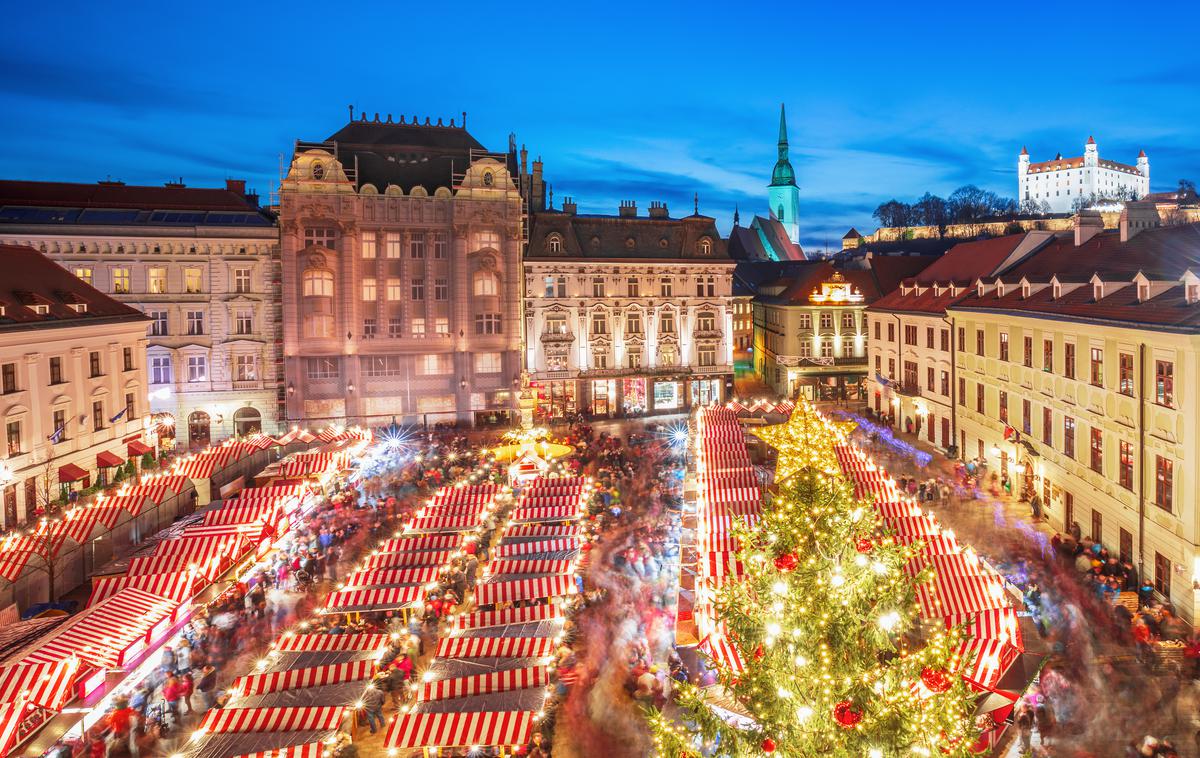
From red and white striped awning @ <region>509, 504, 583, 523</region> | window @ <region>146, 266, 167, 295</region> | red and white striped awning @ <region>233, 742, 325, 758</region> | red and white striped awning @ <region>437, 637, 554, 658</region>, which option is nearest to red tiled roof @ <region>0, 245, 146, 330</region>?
window @ <region>146, 266, 167, 295</region>

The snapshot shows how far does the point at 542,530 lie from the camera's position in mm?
24375

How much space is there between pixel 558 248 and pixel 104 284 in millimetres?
27679

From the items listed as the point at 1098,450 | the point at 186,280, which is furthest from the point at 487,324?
the point at 1098,450

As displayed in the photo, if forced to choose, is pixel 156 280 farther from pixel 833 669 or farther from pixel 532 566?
pixel 833 669

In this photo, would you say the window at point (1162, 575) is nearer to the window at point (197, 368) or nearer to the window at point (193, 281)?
the window at point (197, 368)

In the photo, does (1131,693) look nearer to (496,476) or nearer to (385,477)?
(496,476)

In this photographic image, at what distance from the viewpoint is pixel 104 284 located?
46.1 meters

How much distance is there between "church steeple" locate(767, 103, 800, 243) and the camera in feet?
523

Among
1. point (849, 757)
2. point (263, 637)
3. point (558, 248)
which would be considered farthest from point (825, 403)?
point (849, 757)

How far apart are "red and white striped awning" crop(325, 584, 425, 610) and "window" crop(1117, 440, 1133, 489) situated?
820 inches

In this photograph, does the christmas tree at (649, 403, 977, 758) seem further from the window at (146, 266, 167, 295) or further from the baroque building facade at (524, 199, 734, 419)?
the window at (146, 266, 167, 295)

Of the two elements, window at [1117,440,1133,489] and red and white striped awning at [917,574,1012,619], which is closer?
red and white striped awning at [917,574,1012,619]

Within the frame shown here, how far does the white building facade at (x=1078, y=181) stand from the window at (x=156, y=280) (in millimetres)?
156341

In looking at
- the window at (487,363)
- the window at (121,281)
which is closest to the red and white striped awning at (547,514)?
the window at (487,363)
